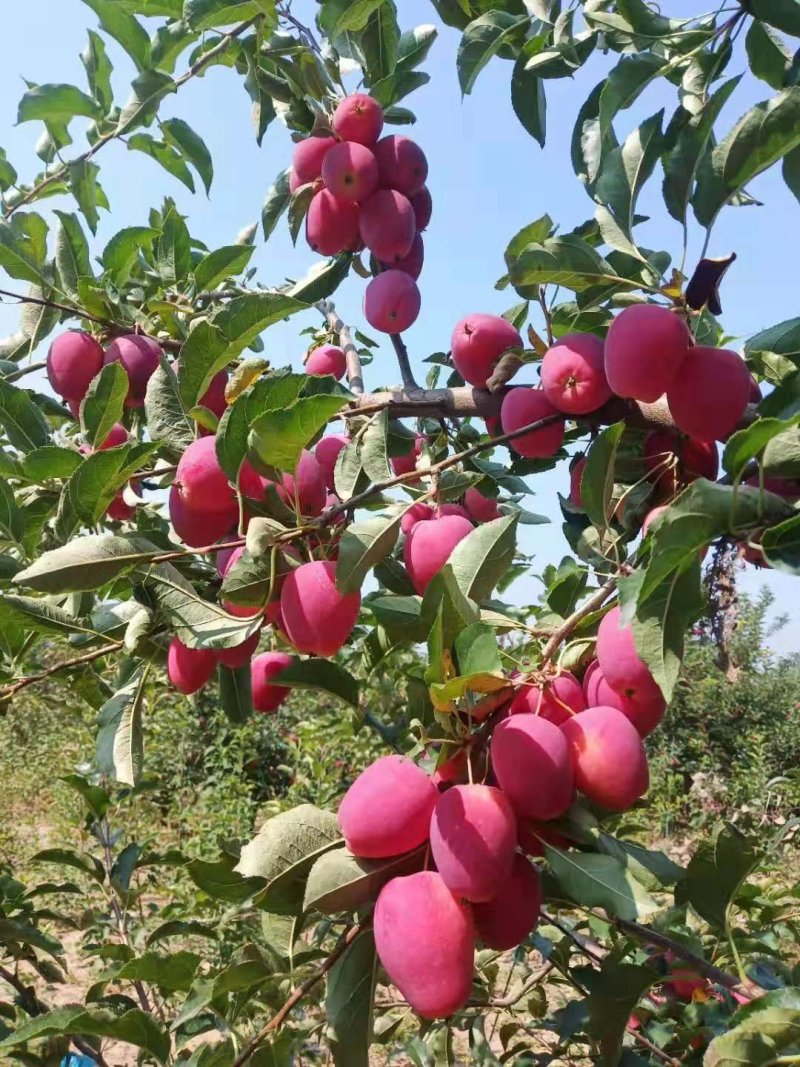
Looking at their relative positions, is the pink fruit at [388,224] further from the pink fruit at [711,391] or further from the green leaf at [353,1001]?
the green leaf at [353,1001]

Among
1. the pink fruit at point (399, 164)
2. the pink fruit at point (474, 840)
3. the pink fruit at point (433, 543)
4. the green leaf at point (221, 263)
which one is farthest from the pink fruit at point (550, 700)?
the pink fruit at point (399, 164)

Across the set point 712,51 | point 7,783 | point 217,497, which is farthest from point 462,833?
point 7,783

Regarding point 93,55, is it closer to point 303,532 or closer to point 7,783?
point 303,532

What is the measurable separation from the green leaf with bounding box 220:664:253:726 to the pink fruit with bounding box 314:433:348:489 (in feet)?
0.96

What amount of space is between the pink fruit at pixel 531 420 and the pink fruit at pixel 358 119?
1.78ft

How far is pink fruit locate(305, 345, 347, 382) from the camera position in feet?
5.24

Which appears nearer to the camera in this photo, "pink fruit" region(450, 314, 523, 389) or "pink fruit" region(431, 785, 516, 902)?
"pink fruit" region(431, 785, 516, 902)

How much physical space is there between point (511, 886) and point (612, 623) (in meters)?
0.25

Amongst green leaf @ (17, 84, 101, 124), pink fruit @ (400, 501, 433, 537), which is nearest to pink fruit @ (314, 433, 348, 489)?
pink fruit @ (400, 501, 433, 537)

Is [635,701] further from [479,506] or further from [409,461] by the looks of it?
[409,461]

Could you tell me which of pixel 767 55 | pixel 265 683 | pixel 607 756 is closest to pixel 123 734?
pixel 265 683

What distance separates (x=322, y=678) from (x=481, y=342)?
50 centimetres

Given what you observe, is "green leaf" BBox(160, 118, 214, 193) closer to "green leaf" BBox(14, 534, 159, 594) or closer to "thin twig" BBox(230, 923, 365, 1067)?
"green leaf" BBox(14, 534, 159, 594)

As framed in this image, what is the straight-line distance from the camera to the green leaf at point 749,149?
0.75 meters
